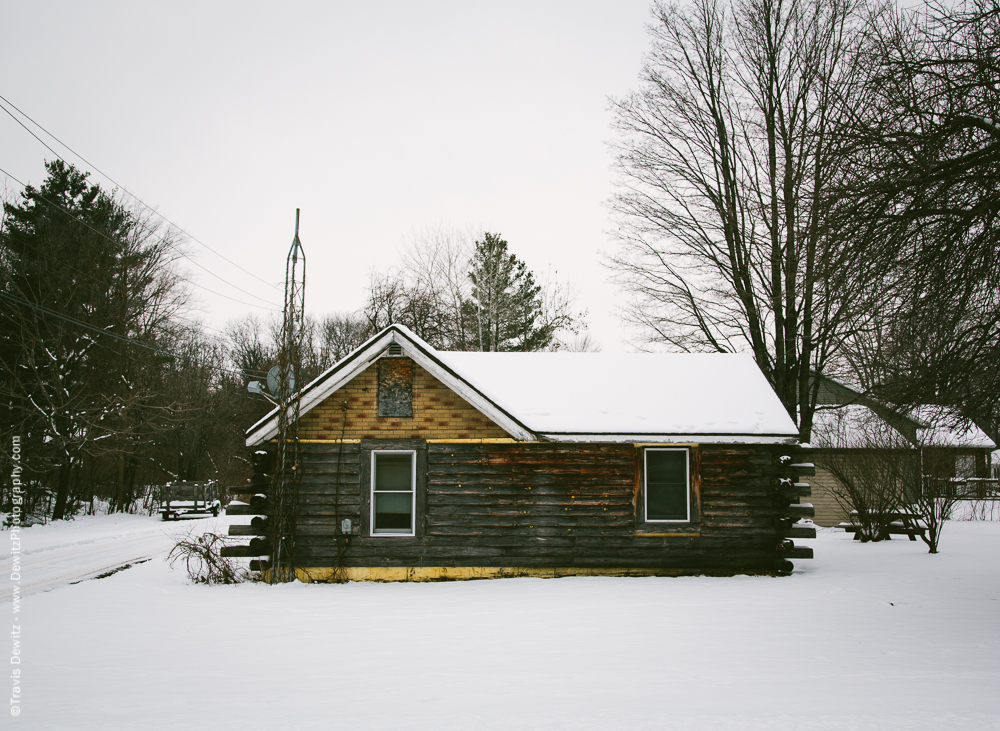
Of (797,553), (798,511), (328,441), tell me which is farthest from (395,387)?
(797,553)

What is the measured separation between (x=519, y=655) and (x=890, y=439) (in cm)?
1405

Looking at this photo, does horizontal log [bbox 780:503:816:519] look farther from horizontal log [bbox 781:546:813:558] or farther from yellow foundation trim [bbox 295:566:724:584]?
yellow foundation trim [bbox 295:566:724:584]

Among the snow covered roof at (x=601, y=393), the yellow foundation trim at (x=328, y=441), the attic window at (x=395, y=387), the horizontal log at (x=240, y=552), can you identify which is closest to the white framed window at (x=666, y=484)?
the snow covered roof at (x=601, y=393)

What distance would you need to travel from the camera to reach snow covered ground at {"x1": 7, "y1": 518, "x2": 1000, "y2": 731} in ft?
19.5

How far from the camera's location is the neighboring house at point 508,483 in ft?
43.5

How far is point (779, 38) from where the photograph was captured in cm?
2172

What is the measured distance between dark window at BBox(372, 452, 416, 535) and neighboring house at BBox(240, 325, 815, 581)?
27 millimetres

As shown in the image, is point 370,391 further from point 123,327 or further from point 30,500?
point 123,327

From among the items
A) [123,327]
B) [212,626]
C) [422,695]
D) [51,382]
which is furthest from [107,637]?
[123,327]

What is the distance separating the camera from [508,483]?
13.5 m

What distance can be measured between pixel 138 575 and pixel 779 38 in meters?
22.3

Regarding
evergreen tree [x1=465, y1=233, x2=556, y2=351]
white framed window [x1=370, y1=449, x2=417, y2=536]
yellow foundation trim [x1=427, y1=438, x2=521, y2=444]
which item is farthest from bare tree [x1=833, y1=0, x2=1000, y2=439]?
evergreen tree [x1=465, y1=233, x2=556, y2=351]

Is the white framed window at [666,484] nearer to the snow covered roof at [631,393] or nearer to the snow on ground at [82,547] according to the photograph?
the snow covered roof at [631,393]

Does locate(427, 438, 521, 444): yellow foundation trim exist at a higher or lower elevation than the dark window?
higher
